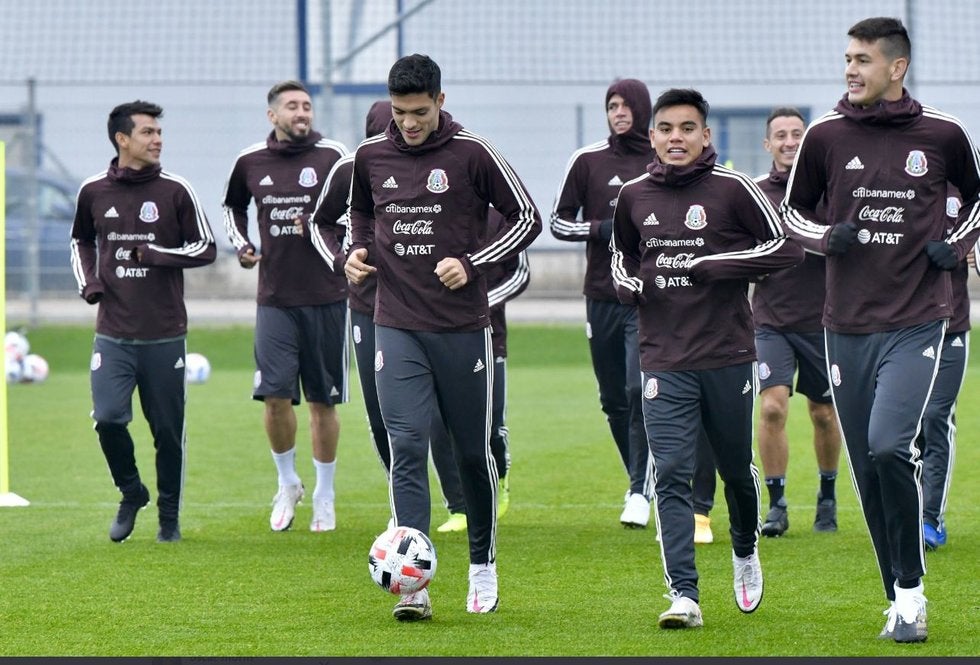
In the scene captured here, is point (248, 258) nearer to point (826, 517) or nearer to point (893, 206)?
point (826, 517)

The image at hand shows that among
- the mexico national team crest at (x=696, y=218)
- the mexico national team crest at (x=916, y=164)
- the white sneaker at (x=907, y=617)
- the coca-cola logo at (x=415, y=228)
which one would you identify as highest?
the mexico national team crest at (x=916, y=164)

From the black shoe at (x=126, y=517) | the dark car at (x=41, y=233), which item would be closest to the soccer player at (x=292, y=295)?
the black shoe at (x=126, y=517)

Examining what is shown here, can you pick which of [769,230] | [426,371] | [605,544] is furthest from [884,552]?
[605,544]

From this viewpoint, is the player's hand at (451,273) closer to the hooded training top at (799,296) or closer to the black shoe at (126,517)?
the hooded training top at (799,296)

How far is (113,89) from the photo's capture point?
23.0 metres

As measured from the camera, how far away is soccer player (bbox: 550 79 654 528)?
9617mm

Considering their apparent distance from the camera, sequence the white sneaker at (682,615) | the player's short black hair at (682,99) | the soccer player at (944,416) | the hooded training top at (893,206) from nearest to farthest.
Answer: the hooded training top at (893,206) → the white sneaker at (682,615) → the player's short black hair at (682,99) → the soccer player at (944,416)

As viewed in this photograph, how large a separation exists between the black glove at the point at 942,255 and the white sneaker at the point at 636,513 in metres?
3.44

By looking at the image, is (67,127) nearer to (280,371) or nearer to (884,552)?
(280,371)

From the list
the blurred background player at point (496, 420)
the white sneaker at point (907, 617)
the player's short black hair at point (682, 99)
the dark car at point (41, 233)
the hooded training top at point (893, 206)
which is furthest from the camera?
the dark car at point (41, 233)

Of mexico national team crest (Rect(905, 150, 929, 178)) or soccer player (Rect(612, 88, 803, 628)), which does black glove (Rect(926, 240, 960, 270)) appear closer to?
mexico national team crest (Rect(905, 150, 929, 178))

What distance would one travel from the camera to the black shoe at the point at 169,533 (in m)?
9.23

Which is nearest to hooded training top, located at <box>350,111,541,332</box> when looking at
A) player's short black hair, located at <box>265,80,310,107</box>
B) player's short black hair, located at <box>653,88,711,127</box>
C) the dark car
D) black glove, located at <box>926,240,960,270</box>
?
player's short black hair, located at <box>653,88,711,127</box>

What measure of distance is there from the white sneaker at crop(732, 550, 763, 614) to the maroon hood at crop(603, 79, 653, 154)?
340cm
